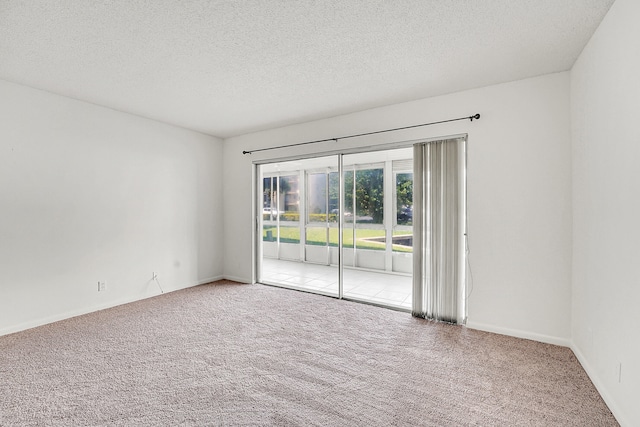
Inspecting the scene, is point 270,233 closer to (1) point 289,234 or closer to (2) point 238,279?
(1) point 289,234

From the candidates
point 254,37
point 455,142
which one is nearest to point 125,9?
point 254,37

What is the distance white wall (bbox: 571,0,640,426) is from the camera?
1653 millimetres

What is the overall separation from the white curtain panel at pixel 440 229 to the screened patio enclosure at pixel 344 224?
1050 mm

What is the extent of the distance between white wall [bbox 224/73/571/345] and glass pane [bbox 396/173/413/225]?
7.79 ft

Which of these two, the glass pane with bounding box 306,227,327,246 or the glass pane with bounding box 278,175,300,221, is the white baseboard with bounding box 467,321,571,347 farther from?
the glass pane with bounding box 278,175,300,221

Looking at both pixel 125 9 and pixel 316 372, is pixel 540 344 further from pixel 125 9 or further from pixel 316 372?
pixel 125 9

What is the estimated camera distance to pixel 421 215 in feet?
11.6

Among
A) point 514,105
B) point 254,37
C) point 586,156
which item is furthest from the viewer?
point 514,105

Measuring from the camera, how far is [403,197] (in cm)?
591

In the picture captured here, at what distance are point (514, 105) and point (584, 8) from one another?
3.76ft

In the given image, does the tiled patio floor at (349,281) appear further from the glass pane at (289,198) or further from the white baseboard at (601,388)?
the white baseboard at (601,388)

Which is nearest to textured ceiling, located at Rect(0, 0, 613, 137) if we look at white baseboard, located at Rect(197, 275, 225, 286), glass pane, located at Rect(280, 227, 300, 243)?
white baseboard, located at Rect(197, 275, 225, 286)

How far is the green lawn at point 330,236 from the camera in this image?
6.18m

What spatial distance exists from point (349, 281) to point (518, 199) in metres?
3.04
